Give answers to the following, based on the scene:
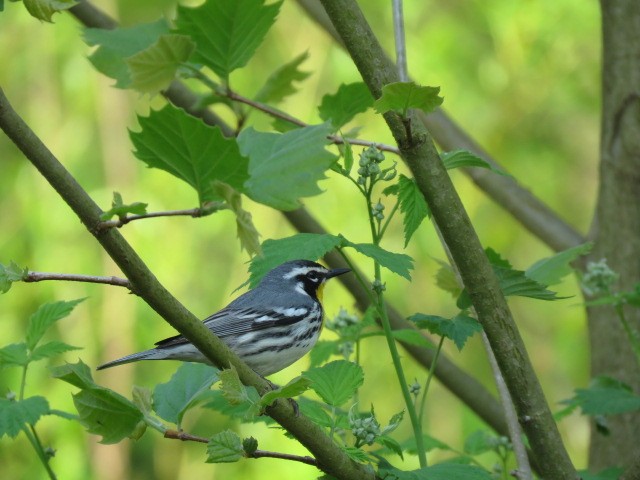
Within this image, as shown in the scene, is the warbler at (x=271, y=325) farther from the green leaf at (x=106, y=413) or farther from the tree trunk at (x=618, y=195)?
the green leaf at (x=106, y=413)

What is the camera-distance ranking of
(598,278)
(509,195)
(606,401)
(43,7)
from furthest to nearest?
(509,195) → (598,278) → (606,401) → (43,7)

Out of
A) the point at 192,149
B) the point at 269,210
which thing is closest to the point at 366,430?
the point at 192,149

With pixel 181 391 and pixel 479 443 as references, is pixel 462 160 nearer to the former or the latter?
pixel 181 391

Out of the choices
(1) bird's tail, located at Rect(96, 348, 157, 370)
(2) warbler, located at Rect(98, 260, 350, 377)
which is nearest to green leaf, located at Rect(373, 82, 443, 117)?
(1) bird's tail, located at Rect(96, 348, 157, 370)

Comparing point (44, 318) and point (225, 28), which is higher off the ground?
point (225, 28)

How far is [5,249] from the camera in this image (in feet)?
17.8

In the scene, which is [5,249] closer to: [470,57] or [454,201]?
[470,57]

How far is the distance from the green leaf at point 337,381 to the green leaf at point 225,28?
717mm

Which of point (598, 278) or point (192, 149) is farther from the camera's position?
point (598, 278)

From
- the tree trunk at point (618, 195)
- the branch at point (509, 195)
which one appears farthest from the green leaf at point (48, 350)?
the tree trunk at point (618, 195)

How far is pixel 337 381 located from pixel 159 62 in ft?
2.45

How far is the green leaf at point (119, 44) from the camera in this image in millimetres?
2273

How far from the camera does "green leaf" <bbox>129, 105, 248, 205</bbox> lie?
3.76ft

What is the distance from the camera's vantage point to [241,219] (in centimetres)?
111
